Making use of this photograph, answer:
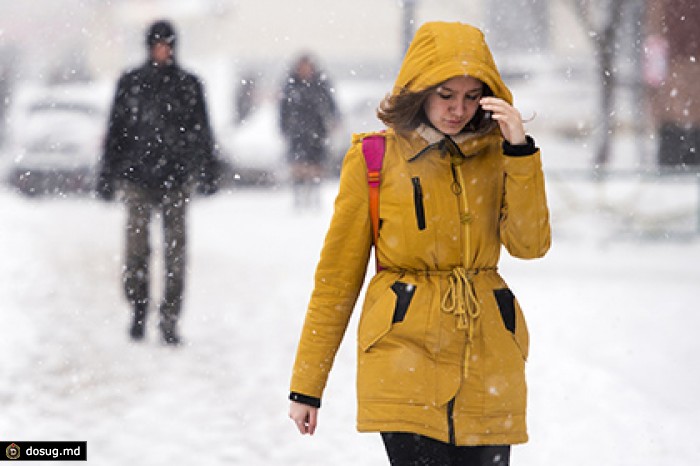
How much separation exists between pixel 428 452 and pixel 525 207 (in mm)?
635

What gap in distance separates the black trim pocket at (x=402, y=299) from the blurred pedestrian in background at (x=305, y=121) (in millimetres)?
12293

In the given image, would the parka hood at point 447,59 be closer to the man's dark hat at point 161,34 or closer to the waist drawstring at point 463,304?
the waist drawstring at point 463,304

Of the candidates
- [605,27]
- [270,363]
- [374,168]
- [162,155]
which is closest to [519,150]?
[374,168]

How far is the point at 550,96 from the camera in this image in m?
20.9

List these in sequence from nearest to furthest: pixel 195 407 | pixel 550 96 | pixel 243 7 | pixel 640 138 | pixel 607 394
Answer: pixel 195 407 < pixel 607 394 < pixel 640 138 < pixel 550 96 < pixel 243 7

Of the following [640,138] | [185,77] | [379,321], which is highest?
[640,138]

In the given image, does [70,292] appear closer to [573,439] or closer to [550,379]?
[550,379]

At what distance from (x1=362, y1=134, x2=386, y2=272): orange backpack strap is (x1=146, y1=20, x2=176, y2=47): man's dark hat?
4317mm

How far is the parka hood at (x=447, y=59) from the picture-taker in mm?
2840

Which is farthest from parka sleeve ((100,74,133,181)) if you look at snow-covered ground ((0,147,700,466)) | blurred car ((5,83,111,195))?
blurred car ((5,83,111,195))

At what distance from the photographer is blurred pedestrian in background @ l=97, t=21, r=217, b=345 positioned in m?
6.96

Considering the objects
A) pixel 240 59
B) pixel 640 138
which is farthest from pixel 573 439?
pixel 240 59

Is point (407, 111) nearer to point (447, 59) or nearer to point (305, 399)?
point (447, 59)

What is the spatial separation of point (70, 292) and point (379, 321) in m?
7.26
